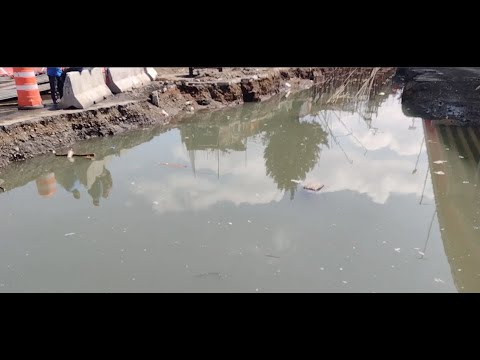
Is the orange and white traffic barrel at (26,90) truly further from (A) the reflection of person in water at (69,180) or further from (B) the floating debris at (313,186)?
(B) the floating debris at (313,186)

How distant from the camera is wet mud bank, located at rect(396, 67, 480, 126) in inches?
390

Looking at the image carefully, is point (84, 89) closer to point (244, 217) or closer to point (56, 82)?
point (56, 82)

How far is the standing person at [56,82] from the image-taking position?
7543 millimetres

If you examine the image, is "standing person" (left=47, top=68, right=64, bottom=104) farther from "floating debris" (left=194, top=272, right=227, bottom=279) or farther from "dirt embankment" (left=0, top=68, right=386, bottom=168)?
"floating debris" (left=194, top=272, right=227, bottom=279)

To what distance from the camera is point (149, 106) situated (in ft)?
30.2

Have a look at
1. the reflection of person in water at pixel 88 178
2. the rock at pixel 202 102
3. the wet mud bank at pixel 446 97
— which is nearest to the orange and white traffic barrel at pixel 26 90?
the reflection of person in water at pixel 88 178

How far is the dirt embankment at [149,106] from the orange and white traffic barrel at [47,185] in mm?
660

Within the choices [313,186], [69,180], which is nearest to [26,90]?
[69,180]

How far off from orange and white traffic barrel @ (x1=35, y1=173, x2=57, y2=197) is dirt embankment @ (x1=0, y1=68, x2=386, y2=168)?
0.66 m

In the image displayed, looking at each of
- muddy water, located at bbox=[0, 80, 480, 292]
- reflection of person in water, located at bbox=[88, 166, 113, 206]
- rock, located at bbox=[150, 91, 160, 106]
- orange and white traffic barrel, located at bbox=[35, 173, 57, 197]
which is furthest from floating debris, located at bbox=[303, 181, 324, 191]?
rock, located at bbox=[150, 91, 160, 106]

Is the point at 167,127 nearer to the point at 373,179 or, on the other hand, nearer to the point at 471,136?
the point at 373,179

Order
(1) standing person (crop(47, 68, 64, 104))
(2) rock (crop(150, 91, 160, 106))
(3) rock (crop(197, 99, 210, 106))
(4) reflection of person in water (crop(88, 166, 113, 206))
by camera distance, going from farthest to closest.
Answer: (3) rock (crop(197, 99, 210, 106)) → (2) rock (crop(150, 91, 160, 106)) → (1) standing person (crop(47, 68, 64, 104)) → (4) reflection of person in water (crop(88, 166, 113, 206))
